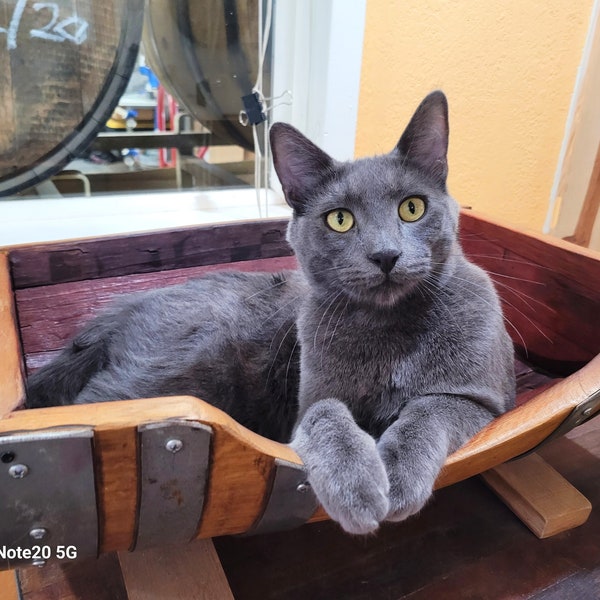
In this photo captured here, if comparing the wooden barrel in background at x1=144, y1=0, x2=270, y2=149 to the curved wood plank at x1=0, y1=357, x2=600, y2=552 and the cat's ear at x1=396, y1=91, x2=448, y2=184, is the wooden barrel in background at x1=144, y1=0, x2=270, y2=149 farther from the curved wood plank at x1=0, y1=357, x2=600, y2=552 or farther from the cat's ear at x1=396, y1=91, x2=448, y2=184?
the curved wood plank at x1=0, y1=357, x2=600, y2=552

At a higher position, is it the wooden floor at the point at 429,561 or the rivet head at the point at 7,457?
the rivet head at the point at 7,457

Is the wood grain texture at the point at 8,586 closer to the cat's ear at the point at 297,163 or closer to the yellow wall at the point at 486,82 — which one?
the cat's ear at the point at 297,163

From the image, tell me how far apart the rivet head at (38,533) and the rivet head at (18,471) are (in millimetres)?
60

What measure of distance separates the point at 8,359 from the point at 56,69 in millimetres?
980

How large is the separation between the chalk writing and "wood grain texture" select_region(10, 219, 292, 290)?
622mm

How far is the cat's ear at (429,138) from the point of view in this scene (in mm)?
648

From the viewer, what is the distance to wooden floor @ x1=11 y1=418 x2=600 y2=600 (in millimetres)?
609

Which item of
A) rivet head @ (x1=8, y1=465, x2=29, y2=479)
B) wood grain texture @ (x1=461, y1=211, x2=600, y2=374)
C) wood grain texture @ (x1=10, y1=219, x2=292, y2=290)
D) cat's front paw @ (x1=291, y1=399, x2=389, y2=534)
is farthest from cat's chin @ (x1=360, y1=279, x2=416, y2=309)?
wood grain texture @ (x1=10, y1=219, x2=292, y2=290)

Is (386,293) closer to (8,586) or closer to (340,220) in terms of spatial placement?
(340,220)

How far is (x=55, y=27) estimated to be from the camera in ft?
4.19

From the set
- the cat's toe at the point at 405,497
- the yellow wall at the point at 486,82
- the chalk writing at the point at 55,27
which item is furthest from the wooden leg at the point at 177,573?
the chalk writing at the point at 55,27

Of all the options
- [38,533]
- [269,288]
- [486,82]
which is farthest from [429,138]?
[486,82]

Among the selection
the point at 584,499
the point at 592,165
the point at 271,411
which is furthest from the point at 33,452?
the point at 592,165

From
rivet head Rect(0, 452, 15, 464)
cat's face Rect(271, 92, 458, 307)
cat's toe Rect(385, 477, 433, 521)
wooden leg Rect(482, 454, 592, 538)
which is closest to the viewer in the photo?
rivet head Rect(0, 452, 15, 464)
